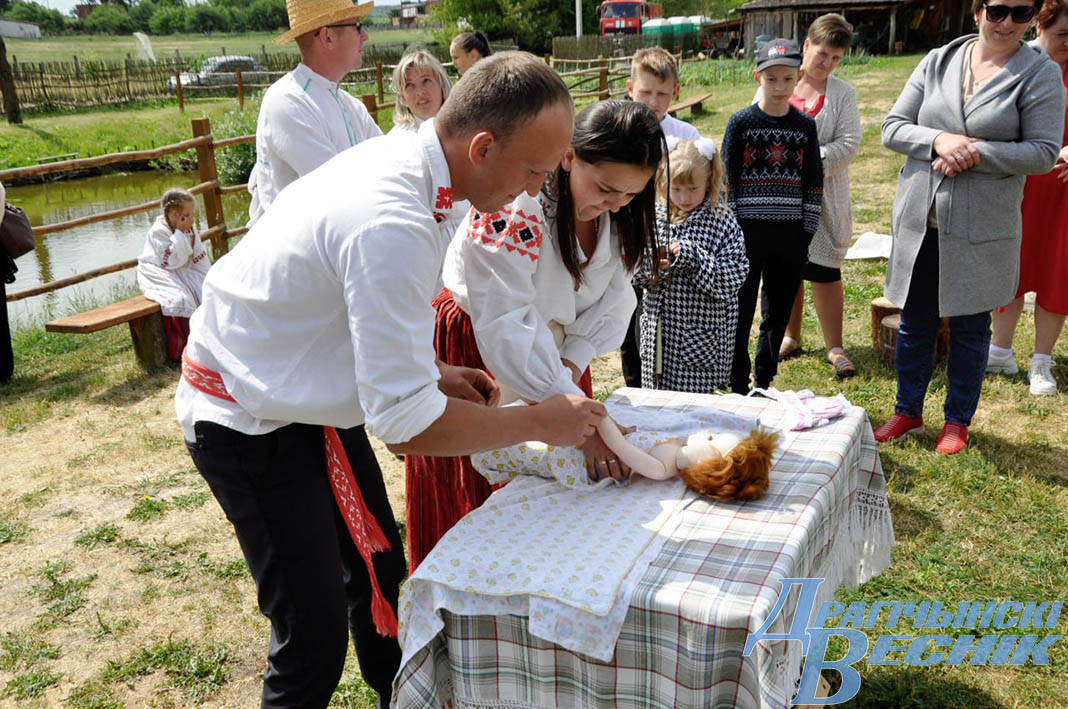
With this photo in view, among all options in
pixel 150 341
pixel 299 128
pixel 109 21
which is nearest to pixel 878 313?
pixel 299 128

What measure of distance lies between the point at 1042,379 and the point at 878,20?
29906mm

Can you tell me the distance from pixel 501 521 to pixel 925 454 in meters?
2.62

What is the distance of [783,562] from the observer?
64.7 inches

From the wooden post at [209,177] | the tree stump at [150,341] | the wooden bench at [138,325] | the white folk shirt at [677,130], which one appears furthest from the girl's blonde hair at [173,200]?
the white folk shirt at [677,130]

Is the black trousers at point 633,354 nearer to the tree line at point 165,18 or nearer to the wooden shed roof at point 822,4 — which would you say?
the wooden shed roof at point 822,4

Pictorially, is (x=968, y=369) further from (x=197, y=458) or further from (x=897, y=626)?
(x=197, y=458)

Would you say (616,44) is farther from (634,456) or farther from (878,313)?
(634,456)

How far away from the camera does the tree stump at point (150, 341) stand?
18.6ft

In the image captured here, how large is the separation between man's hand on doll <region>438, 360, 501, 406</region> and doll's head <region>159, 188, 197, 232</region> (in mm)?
4696

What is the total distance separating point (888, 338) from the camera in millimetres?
4828

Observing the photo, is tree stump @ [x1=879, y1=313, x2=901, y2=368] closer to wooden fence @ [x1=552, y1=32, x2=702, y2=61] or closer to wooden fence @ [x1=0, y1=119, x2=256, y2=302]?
wooden fence @ [x1=0, y1=119, x2=256, y2=302]

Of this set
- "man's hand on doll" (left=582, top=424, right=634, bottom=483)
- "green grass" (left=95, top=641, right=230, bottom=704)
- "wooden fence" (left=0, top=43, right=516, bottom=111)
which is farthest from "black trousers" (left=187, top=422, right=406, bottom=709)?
"wooden fence" (left=0, top=43, right=516, bottom=111)

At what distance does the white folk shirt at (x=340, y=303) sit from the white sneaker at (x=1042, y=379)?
12.9 feet

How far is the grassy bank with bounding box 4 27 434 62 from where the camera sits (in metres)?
48.2
